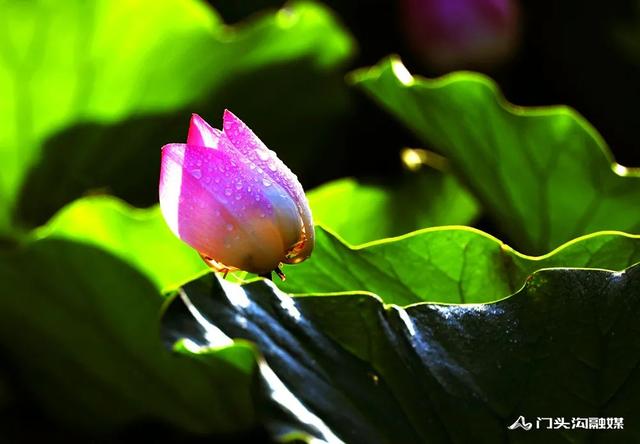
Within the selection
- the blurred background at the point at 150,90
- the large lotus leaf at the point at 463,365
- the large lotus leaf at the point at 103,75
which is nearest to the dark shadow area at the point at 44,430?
the blurred background at the point at 150,90

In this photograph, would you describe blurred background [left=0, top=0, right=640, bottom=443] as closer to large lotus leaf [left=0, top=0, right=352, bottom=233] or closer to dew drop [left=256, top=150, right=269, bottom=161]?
large lotus leaf [left=0, top=0, right=352, bottom=233]

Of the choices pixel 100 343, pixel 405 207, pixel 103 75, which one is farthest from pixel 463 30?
pixel 100 343

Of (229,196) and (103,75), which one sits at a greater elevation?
(103,75)

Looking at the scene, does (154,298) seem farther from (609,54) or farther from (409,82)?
(609,54)

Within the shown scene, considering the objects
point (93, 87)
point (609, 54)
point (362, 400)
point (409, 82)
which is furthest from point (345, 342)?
point (609, 54)

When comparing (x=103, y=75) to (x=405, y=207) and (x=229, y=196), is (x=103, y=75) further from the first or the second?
(x=229, y=196)

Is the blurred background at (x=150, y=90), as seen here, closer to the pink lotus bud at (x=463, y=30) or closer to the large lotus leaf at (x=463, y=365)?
the pink lotus bud at (x=463, y=30)
